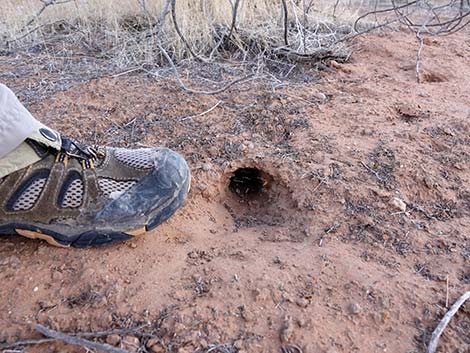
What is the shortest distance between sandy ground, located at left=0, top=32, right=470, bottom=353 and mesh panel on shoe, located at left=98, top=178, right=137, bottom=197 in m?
0.19

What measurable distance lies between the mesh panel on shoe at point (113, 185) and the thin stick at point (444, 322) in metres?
1.06

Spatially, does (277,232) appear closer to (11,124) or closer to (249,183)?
(249,183)

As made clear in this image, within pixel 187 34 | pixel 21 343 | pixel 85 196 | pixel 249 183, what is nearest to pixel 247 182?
pixel 249 183

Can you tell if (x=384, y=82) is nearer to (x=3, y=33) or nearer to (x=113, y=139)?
(x=113, y=139)

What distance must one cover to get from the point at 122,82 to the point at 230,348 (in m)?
1.98

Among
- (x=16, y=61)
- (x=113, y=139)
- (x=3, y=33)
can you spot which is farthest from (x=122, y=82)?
(x=3, y=33)

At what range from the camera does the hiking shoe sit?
1.45 m

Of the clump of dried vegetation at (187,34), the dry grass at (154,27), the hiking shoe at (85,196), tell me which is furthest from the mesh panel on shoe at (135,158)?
the dry grass at (154,27)

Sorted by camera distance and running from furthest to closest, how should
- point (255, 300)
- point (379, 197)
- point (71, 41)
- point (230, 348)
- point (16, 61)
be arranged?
point (71, 41) < point (16, 61) < point (379, 197) < point (255, 300) < point (230, 348)

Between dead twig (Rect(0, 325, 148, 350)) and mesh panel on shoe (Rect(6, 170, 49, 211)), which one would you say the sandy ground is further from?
mesh panel on shoe (Rect(6, 170, 49, 211))

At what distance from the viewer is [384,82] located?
9.60 feet

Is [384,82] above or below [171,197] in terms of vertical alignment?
below

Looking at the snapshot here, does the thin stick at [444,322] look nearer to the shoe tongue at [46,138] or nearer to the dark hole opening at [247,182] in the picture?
the dark hole opening at [247,182]

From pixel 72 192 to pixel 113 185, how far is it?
0.45 ft
